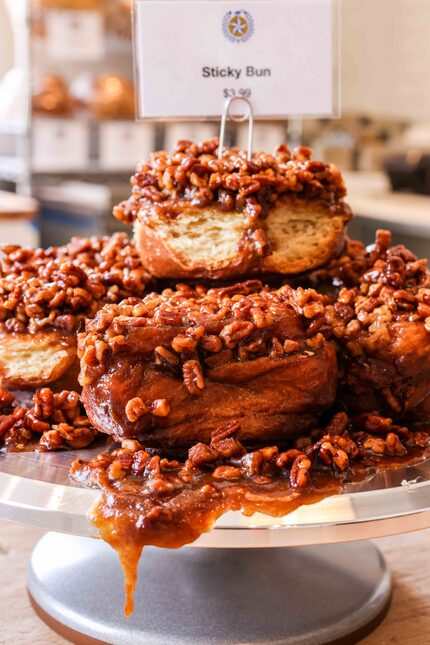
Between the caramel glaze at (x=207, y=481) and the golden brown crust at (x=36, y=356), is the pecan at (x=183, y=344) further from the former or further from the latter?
the golden brown crust at (x=36, y=356)

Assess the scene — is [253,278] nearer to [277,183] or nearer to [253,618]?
[277,183]

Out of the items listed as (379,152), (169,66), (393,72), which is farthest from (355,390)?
(393,72)

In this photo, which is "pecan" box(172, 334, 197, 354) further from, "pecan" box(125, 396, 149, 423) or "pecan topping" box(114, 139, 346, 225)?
"pecan topping" box(114, 139, 346, 225)

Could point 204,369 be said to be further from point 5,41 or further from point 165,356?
point 5,41

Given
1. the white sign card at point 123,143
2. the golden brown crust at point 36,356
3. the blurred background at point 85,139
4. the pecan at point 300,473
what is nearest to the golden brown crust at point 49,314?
the golden brown crust at point 36,356

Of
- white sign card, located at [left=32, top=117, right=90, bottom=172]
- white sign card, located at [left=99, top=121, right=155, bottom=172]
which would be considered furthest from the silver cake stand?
white sign card, located at [left=99, top=121, right=155, bottom=172]
